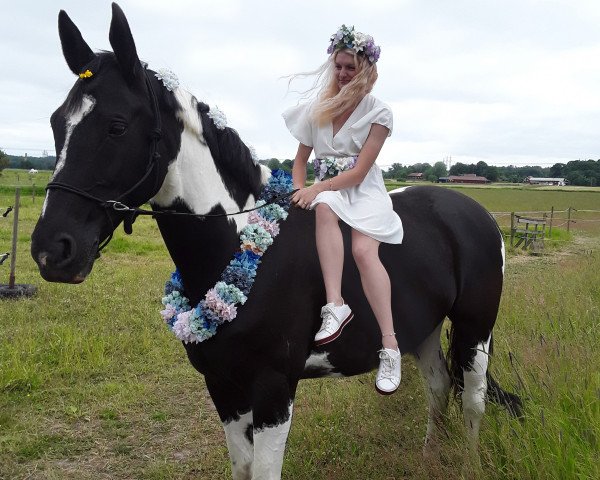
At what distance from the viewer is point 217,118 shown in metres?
2.50

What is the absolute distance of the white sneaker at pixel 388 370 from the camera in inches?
105

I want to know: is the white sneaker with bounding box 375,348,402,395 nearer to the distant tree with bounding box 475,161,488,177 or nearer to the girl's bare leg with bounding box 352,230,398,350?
the girl's bare leg with bounding box 352,230,398,350

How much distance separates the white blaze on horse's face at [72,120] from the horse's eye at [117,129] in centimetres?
11

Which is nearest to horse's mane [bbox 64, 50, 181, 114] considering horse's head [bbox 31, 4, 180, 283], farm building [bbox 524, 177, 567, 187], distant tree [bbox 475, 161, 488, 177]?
horse's head [bbox 31, 4, 180, 283]

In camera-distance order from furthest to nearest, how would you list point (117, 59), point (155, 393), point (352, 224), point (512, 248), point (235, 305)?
point (512, 248) → point (155, 393) → point (352, 224) → point (235, 305) → point (117, 59)

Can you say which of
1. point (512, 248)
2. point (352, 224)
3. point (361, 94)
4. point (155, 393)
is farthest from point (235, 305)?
point (512, 248)

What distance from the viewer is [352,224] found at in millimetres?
2713

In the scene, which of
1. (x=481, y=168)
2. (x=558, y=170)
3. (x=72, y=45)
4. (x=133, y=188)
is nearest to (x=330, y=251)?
(x=133, y=188)

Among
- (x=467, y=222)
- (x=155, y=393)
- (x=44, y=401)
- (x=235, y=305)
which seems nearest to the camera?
(x=235, y=305)

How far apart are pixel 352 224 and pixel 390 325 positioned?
59cm

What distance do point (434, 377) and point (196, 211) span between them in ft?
7.88

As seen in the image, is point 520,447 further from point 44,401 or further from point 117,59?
point 44,401

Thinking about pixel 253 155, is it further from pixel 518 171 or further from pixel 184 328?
pixel 518 171

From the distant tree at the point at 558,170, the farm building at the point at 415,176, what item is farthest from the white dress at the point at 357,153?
the distant tree at the point at 558,170
